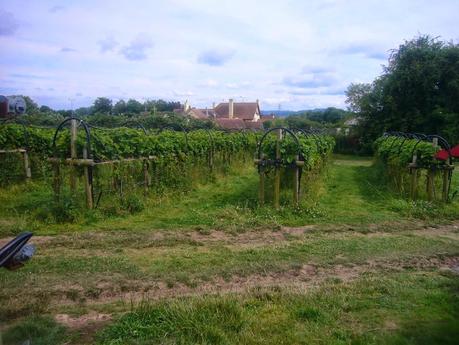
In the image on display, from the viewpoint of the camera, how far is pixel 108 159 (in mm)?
9219

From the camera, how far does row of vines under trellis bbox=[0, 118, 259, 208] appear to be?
8.82 metres

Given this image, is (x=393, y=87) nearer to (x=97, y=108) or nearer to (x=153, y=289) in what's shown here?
(x=153, y=289)

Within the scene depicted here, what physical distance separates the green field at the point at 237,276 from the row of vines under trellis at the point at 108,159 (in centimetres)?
88

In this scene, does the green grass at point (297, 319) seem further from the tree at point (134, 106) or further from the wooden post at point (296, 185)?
the tree at point (134, 106)

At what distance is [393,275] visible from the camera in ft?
17.8

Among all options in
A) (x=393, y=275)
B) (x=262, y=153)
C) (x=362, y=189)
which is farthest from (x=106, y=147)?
(x=362, y=189)

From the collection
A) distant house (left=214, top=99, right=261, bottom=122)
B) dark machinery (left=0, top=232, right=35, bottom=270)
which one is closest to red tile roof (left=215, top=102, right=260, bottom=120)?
distant house (left=214, top=99, right=261, bottom=122)

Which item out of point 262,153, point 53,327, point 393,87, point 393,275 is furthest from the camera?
point 393,87

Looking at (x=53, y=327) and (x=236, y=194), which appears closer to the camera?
(x=53, y=327)

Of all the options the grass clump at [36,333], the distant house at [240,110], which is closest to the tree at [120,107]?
the distant house at [240,110]

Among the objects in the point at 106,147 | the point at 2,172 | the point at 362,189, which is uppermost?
the point at 106,147

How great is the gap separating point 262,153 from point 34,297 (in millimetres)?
7011

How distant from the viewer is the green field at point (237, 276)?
141 inches

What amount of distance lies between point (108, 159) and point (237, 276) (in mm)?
5127
